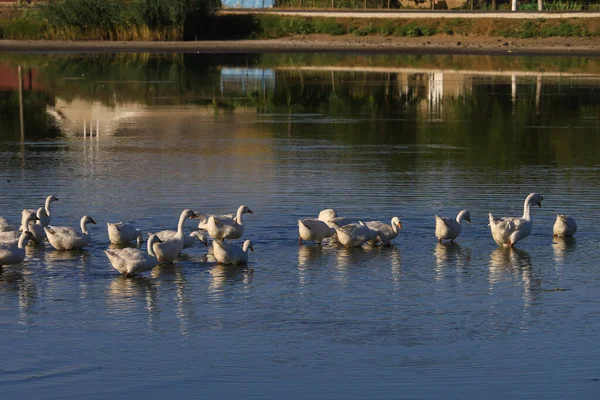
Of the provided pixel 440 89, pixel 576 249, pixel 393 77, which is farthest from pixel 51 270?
pixel 393 77

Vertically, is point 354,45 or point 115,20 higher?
point 115,20

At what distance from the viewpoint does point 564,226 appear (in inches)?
639

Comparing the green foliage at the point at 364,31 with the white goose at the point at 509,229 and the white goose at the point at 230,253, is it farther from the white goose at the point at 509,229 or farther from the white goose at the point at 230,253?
the white goose at the point at 230,253

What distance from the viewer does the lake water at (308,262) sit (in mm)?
10641

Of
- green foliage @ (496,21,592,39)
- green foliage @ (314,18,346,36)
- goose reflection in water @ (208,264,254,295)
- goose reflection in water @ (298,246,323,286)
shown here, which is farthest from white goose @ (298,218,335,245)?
green foliage @ (314,18,346,36)

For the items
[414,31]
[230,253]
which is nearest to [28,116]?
[230,253]

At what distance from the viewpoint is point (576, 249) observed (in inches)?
621

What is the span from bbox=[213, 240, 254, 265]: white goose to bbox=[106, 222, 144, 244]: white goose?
135 cm

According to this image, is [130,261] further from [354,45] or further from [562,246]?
[354,45]

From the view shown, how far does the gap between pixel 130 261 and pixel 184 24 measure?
5412cm

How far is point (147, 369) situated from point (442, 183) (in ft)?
35.8

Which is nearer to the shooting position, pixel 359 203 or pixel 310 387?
pixel 310 387

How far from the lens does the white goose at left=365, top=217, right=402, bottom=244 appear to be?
15758 mm

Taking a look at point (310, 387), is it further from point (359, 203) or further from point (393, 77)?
point (393, 77)
